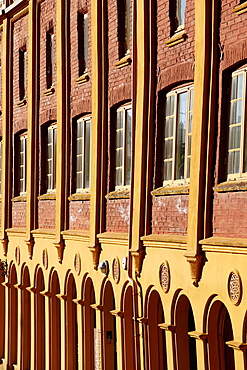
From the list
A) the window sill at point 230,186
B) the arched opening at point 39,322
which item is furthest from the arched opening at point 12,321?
the window sill at point 230,186

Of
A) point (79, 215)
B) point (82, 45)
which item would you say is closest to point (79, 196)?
point (79, 215)

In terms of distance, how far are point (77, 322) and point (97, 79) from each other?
230 inches

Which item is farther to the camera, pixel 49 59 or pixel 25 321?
pixel 25 321

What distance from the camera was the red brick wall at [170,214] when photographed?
60.8 ft

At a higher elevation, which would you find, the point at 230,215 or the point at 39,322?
the point at 230,215

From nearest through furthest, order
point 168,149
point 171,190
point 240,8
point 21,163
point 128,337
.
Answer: point 240,8 < point 171,190 < point 168,149 < point 128,337 < point 21,163

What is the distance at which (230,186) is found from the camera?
16703 mm

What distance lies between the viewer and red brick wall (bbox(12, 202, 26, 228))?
28.8m

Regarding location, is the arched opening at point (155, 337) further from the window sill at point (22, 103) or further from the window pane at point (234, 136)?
the window sill at point (22, 103)

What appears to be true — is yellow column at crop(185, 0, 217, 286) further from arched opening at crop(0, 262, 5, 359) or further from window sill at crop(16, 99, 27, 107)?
arched opening at crop(0, 262, 5, 359)

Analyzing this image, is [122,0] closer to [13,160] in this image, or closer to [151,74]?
[151,74]

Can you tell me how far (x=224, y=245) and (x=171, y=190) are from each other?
2.61 metres

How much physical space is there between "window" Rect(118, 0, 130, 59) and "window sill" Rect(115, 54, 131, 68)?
30 centimetres

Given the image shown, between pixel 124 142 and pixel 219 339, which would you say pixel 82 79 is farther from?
pixel 219 339
